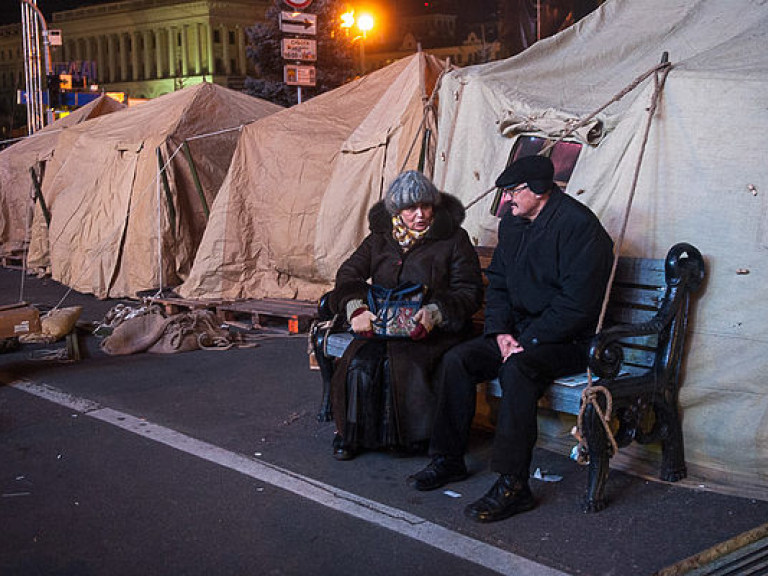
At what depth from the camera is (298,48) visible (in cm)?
1625

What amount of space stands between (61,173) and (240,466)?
33.1 feet

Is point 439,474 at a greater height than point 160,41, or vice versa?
point 160,41

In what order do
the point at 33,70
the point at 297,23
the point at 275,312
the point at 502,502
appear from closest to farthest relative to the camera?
1. the point at 502,502
2. the point at 275,312
3. the point at 297,23
4. the point at 33,70

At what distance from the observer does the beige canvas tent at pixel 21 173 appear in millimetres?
16125

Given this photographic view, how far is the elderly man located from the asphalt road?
205 millimetres

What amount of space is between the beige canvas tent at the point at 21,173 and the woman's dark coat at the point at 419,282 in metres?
11.4

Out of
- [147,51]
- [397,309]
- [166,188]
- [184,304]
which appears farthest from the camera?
[147,51]

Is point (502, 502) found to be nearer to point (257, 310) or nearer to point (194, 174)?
point (257, 310)

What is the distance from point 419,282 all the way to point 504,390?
1094 mm

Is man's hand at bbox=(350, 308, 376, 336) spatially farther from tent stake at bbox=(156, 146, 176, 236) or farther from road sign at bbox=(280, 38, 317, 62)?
road sign at bbox=(280, 38, 317, 62)

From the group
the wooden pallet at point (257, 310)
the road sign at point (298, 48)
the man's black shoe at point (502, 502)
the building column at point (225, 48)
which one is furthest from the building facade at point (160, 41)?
the man's black shoe at point (502, 502)

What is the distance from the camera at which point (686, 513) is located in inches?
178

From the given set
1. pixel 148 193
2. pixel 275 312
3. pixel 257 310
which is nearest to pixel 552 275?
pixel 275 312

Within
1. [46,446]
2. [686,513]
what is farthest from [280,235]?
[686,513]
